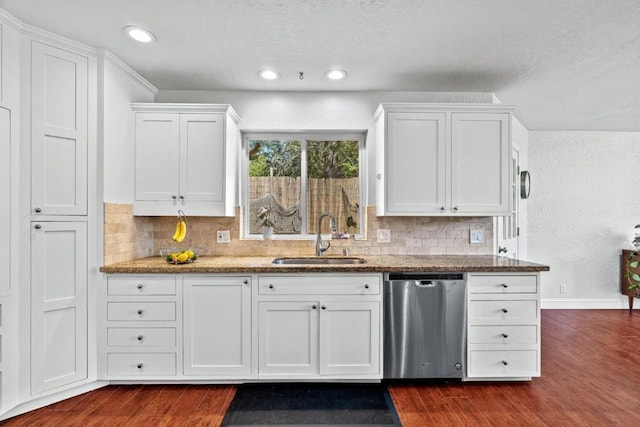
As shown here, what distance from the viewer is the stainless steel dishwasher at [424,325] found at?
2479 mm

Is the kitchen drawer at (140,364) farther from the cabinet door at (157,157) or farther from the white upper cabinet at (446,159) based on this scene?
the white upper cabinet at (446,159)

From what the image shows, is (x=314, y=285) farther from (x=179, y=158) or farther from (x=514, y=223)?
(x=514, y=223)

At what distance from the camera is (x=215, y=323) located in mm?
2465

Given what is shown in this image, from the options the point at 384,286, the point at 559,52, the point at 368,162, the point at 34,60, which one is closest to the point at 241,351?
the point at 384,286

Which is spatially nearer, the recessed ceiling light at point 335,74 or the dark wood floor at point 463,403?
the dark wood floor at point 463,403

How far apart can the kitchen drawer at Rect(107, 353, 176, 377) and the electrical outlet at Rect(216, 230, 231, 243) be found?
105 centimetres

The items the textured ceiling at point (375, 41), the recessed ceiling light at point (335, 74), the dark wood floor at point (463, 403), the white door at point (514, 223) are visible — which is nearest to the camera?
the textured ceiling at point (375, 41)

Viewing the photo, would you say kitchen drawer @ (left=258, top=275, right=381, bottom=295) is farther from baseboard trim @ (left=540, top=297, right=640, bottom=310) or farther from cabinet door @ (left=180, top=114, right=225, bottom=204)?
baseboard trim @ (left=540, top=297, right=640, bottom=310)

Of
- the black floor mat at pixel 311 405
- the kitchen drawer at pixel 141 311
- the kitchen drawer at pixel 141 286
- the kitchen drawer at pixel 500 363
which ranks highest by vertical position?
the kitchen drawer at pixel 141 286

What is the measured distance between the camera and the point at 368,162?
126 inches

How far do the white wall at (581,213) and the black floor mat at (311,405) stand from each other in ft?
11.2

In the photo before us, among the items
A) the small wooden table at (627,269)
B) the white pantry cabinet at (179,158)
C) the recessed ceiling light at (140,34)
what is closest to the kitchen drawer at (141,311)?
the white pantry cabinet at (179,158)

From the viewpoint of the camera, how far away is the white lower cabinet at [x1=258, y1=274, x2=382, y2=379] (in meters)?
2.47

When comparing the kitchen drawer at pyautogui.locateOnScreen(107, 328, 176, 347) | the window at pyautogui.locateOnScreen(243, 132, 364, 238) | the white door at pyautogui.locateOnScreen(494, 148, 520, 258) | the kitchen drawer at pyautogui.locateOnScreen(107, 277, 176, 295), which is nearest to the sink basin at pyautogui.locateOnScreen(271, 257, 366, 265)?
the window at pyautogui.locateOnScreen(243, 132, 364, 238)
